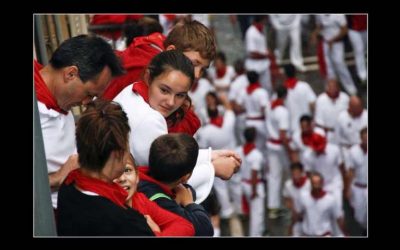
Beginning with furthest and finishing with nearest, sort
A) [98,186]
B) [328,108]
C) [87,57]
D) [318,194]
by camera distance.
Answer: [328,108] → [318,194] → [87,57] → [98,186]

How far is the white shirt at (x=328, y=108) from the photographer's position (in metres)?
5.60

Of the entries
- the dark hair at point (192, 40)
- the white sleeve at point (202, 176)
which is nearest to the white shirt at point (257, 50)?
the dark hair at point (192, 40)

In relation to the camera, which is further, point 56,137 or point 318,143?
Answer: point 318,143

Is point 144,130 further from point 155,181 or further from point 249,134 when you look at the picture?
point 249,134

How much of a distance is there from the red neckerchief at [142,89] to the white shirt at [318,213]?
2100mm

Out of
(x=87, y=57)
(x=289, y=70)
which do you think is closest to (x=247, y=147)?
(x=289, y=70)

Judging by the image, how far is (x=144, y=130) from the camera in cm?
320

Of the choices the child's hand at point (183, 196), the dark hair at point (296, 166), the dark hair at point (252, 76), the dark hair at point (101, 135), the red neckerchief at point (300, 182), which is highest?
the dark hair at point (101, 135)

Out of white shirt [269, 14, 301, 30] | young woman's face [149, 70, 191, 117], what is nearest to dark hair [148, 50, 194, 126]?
young woman's face [149, 70, 191, 117]

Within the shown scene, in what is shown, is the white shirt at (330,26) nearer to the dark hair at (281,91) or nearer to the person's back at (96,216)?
the dark hair at (281,91)

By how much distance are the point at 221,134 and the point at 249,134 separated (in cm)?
69

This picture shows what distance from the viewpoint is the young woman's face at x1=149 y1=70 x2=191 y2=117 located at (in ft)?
10.7

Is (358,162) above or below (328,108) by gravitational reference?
below

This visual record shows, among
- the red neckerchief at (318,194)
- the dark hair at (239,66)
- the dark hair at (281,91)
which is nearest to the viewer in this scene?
the red neckerchief at (318,194)
